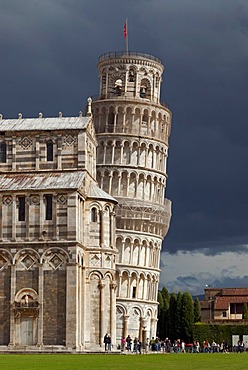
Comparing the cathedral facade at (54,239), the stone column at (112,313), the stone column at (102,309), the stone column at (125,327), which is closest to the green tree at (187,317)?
the stone column at (125,327)

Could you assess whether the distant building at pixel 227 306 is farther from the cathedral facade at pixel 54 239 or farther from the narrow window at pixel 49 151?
the narrow window at pixel 49 151

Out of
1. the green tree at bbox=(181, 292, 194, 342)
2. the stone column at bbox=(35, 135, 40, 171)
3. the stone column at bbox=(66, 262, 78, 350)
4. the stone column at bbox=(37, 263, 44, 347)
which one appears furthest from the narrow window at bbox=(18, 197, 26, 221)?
the green tree at bbox=(181, 292, 194, 342)

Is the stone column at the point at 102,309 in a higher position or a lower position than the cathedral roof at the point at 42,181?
lower

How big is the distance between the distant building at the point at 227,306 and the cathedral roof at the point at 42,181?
62.7 metres

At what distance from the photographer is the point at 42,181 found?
8131 cm

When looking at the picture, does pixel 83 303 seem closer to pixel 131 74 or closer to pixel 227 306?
pixel 131 74

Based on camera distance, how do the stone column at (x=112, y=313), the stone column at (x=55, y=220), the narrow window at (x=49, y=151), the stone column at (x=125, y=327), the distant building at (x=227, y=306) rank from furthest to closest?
1. the distant building at (x=227, y=306)
2. the stone column at (x=125, y=327)
3. the narrow window at (x=49, y=151)
4. the stone column at (x=112, y=313)
5. the stone column at (x=55, y=220)

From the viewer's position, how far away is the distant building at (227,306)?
142 metres

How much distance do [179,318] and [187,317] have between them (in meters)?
1.15

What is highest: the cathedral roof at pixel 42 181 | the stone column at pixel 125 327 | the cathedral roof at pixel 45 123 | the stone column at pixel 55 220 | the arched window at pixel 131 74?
the arched window at pixel 131 74

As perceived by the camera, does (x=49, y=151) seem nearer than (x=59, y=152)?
No

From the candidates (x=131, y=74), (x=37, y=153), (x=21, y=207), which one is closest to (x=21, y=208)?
(x=21, y=207)

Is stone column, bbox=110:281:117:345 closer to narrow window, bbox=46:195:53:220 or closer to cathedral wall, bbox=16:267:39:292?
cathedral wall, bbox=16:267:39:292

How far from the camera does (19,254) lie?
78.4 m
